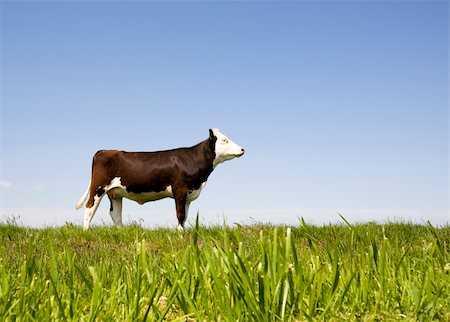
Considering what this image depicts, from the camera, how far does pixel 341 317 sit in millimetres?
2467

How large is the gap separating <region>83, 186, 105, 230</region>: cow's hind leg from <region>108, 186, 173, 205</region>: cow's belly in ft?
1.12

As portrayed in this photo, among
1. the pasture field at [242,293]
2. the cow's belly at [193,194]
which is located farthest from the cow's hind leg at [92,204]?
the pasture field at [242,293]

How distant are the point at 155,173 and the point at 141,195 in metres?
0.61

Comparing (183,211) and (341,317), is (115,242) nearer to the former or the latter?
(183,211)

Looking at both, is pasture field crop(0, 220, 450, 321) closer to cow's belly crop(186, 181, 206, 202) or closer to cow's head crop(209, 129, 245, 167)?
cow's belly crop(186, 181, 206, 202)

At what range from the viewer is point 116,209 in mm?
12438

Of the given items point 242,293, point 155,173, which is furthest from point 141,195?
point 242,293

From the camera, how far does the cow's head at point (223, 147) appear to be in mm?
12484

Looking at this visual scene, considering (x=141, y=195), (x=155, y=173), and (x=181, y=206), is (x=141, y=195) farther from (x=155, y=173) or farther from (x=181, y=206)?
(x=181, y=206)

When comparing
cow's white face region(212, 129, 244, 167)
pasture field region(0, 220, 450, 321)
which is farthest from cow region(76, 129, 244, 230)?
pasture field region(0, 220, 450, 321)

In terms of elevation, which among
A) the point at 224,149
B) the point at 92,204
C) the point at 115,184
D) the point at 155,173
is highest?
the point at 224,149

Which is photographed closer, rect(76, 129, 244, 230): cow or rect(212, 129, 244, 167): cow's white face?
rect(76, 129, 244, 230): cow

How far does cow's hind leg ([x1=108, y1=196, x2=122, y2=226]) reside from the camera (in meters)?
12.4

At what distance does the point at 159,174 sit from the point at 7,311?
9665 mm
